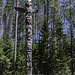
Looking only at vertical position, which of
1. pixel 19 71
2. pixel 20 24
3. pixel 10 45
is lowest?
pixel 19 71

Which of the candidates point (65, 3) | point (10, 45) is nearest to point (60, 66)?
point (10, 45)

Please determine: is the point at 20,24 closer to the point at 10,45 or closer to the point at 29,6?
the point at 10,45

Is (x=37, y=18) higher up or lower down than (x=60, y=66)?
higher up

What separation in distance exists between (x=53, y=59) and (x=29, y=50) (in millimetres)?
11160

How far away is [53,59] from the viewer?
1933 centimetres

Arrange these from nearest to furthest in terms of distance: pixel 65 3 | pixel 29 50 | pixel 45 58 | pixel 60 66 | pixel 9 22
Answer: pixel 29 50 < pixel 45 58 < pixel 60 66 < pixel 65 3 < pixel 9 22

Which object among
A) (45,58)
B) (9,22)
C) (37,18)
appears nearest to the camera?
(45,58)

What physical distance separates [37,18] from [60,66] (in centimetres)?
1419

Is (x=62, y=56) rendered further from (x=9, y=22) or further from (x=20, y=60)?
(x=9, y=22)

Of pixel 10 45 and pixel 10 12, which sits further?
pixel 10 12

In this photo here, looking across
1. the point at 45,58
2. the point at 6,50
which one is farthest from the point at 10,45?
the point at 45,58

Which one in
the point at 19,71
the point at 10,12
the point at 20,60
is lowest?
the point at 19,71

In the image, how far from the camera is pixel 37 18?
3150cm

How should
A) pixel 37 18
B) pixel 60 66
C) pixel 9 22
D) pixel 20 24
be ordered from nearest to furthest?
pixel 60 66 → pixel 20 24 → pixel 37 18 → pixel 9 22
